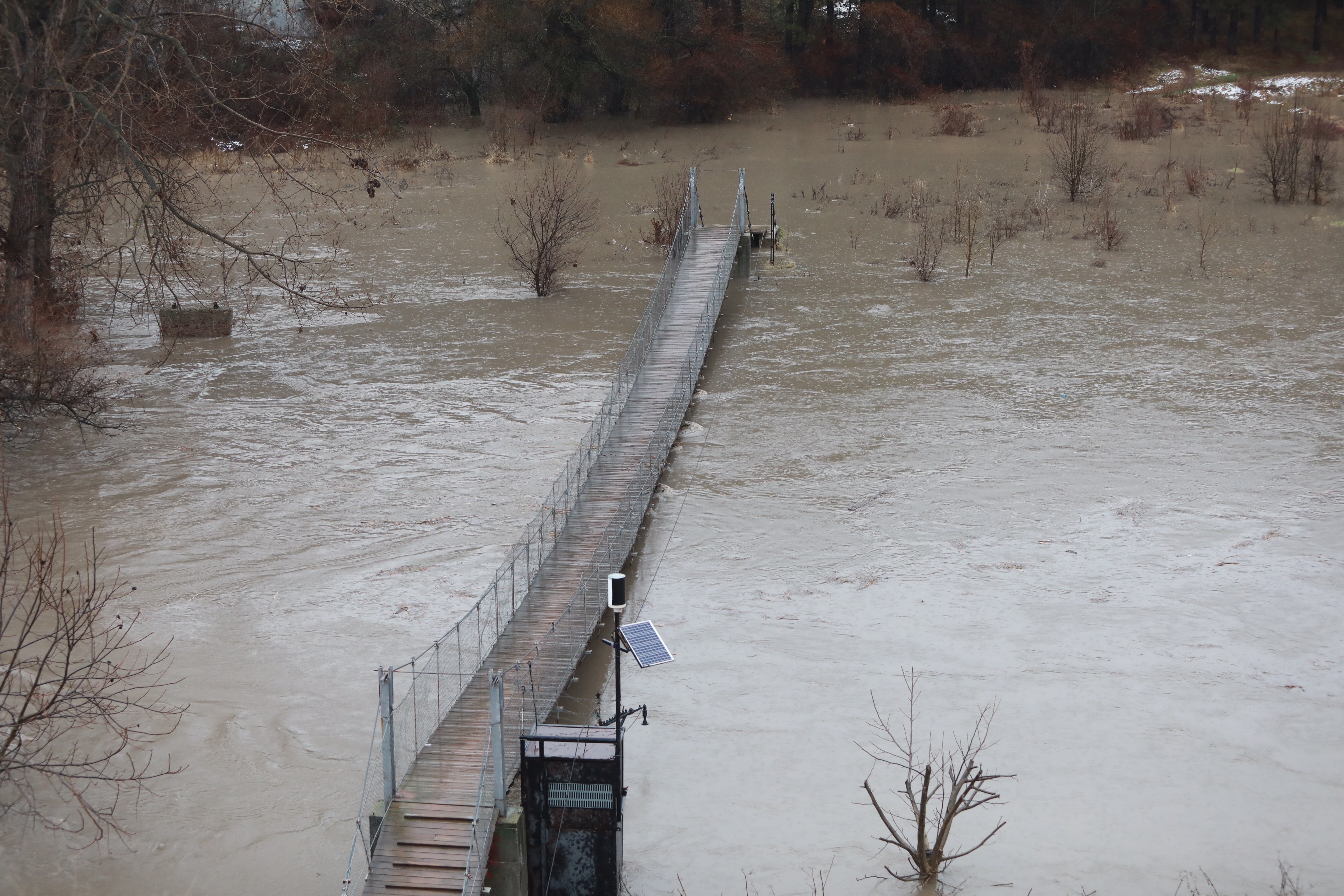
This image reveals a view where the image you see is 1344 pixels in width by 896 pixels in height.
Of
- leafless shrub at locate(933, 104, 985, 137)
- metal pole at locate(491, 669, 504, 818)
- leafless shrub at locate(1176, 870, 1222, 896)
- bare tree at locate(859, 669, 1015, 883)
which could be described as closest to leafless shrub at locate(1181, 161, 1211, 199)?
leafless shrub at locate(933, 104, 985, 137)

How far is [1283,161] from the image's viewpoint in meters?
38.0

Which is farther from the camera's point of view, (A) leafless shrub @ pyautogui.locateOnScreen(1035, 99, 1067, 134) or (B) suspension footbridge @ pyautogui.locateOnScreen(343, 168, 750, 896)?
(A) leafless shrub @ pyautogui.locateOnScreen(1035, 99, 1067, 134)

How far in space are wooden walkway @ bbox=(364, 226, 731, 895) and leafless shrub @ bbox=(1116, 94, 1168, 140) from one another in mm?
26886

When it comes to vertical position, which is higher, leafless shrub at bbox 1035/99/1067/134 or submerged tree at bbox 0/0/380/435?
leafless shrub at bbox 1035/99/1067/134

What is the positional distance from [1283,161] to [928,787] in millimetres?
32148

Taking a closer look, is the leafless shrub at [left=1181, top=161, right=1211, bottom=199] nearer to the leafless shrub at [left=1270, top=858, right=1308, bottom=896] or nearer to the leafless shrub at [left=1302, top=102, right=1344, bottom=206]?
the leafless shrub at [left=1302, top=102, right=1344, bottom=206]

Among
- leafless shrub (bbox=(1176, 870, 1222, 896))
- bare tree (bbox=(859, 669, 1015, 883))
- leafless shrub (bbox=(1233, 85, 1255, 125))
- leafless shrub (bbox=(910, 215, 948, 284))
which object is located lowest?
leafless shrub (bbox=(1176, 870, 1222, 896))

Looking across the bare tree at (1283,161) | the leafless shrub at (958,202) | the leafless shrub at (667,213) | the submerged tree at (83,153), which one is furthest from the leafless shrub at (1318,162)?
the submerged tree at (83,153)

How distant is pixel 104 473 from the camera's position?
20.5 meters

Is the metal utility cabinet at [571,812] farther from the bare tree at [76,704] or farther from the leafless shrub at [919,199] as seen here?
the leafless shrub at [919,199]

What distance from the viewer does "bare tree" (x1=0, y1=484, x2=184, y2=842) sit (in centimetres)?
1080

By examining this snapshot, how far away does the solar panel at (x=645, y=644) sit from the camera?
12523 mm

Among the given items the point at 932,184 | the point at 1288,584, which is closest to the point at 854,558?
the point at 1288,584

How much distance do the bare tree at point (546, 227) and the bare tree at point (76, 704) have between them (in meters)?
15.3
